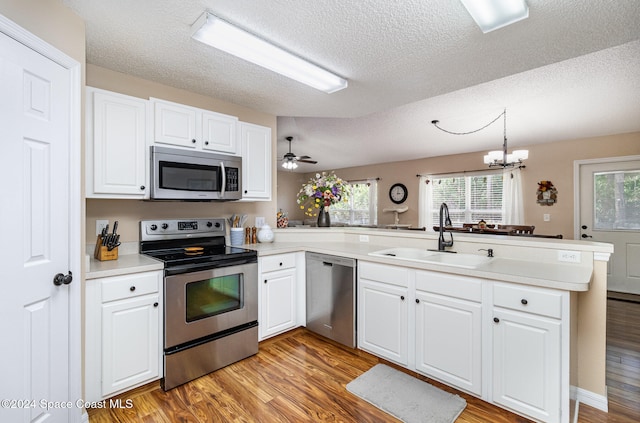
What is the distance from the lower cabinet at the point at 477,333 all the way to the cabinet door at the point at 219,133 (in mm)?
1674

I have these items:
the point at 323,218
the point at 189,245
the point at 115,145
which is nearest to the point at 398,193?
the point at 323,218

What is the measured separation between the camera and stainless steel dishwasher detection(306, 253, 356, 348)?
8.45ft

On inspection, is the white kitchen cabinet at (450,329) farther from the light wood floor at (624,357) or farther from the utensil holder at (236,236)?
the utensil holder at (236,236)

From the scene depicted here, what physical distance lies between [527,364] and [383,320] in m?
0.96

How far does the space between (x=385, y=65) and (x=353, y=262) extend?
1.58 meters

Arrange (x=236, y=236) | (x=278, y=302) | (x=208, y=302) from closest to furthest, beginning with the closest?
1. (x=208, y=302)
2. (x=278, y=302)
3. (x=236, y=236)

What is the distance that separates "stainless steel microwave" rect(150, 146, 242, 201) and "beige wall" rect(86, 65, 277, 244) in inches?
14.8

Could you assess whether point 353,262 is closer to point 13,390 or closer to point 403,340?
point 403,340

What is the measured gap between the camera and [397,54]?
2023mm

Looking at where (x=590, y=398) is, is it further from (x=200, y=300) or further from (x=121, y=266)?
(x=121, y=266)

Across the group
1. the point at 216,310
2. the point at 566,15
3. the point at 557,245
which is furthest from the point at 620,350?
the point at 216,310

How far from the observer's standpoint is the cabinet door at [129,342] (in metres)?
1.84

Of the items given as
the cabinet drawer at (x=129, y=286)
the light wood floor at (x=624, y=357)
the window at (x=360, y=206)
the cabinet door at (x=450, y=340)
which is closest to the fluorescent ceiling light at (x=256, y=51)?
the cabinet drawer at (x=129, y=286)

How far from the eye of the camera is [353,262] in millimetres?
2543
